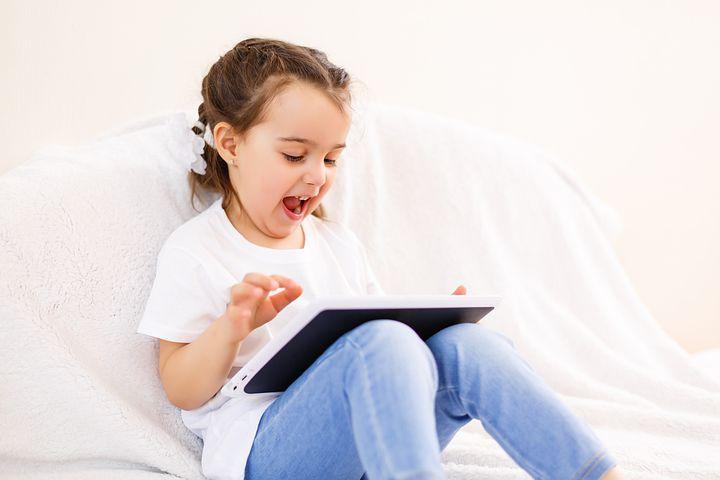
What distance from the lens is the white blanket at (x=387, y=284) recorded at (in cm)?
93

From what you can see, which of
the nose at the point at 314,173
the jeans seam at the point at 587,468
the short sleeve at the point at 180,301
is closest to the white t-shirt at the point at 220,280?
the short sleeve at the point at 180,301

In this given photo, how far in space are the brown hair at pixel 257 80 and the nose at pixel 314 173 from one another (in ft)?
0.28

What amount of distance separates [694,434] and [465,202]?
1.95 ft

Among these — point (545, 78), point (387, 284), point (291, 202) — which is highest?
point (545, 78)

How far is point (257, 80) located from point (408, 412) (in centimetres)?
54

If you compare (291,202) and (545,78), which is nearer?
(291,202)

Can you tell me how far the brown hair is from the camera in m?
1.01

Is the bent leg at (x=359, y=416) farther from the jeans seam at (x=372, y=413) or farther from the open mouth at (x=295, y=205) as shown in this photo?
the open mouth at (x=295, y=205)

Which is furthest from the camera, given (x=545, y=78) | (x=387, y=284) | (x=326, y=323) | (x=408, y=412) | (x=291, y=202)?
(x=545, y=78)

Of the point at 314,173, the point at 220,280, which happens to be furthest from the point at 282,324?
the point at 314,173

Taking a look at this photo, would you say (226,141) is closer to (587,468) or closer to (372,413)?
(372,413)

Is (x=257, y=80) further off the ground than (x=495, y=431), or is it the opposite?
(x=257, y=80)

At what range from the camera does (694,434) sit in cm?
122

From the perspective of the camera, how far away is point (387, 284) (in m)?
1.37
